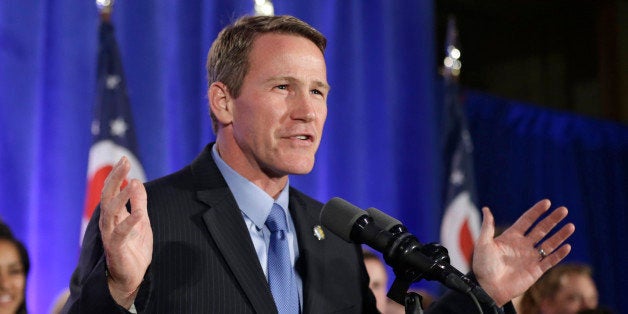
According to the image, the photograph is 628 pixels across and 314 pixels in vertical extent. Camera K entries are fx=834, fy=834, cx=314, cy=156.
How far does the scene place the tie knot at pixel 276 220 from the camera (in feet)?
6.34

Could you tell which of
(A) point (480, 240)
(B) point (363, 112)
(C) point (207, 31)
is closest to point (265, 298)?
(A) point (480, 240)

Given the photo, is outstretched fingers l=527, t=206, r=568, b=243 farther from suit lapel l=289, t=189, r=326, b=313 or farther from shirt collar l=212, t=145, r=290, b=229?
shirt collar l=212, t=145, r=290, b=229

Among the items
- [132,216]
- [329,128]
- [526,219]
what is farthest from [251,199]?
[329,128]

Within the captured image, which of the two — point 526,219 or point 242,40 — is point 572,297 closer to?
point 526,219

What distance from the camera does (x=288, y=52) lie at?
195cm

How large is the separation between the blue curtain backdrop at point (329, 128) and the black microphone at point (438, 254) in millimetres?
2500

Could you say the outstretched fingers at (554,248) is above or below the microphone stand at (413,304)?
above

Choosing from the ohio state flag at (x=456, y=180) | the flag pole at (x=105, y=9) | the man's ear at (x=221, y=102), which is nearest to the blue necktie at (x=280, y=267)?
the man's ear at (x=221, y=102)

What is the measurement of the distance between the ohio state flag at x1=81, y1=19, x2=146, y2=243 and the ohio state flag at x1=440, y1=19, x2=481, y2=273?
2.05 meters

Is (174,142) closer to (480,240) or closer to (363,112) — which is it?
(363,112)

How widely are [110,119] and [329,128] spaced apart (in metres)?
1.52

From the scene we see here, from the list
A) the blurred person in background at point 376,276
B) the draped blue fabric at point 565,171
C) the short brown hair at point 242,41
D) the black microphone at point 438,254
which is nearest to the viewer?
the black microphone at point 438,254

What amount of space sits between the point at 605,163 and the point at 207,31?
376 cm

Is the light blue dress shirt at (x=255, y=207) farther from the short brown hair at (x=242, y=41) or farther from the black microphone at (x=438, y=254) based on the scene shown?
the black microphone at (x=438, y=254)
